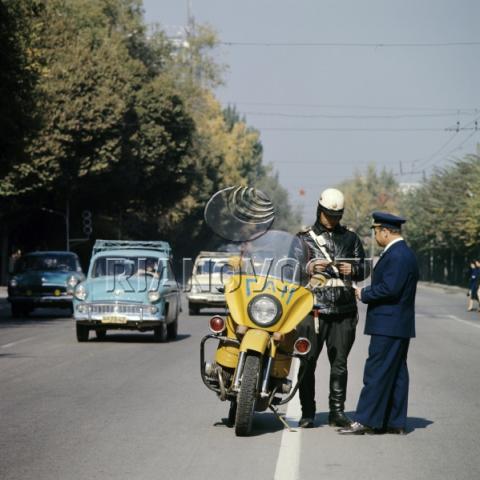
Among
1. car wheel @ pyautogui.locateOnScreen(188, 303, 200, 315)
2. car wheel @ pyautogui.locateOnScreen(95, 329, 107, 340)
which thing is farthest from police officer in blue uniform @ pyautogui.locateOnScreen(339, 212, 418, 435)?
car wheel @ pyautogui.locateOnScreen(188, 303, 200, 315)

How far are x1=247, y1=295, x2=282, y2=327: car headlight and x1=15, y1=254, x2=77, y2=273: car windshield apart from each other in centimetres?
2326

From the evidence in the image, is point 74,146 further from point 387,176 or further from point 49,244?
point 387,176

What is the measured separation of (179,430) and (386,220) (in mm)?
2533

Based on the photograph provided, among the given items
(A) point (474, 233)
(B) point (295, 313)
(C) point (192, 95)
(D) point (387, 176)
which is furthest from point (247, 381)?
(D) point (387, 176)

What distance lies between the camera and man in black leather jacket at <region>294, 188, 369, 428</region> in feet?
34.2

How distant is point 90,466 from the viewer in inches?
335

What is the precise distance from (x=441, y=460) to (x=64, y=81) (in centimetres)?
4680

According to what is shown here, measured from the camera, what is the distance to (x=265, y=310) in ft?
33.2

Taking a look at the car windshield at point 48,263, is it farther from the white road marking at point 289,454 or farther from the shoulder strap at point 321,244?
the shoulder strap at point 321,244

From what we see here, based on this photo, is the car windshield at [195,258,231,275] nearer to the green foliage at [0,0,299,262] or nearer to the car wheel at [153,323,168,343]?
the green foliage at [0,0,299,262]

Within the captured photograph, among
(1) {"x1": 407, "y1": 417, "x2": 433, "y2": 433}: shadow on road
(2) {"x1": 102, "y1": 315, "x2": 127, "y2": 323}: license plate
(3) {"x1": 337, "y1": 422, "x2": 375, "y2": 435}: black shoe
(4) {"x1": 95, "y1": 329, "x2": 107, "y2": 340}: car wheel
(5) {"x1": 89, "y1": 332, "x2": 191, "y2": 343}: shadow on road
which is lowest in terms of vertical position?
(1) {"x1": 407, "y1": 417, "x2": 433, "y2": 433}: shadow on road

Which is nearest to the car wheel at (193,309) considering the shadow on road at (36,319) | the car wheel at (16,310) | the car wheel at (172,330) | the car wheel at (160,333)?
the shadow on road at (36,319)

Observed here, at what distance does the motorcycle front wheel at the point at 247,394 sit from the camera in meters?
9.75

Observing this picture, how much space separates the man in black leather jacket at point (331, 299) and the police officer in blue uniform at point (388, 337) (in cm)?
26
